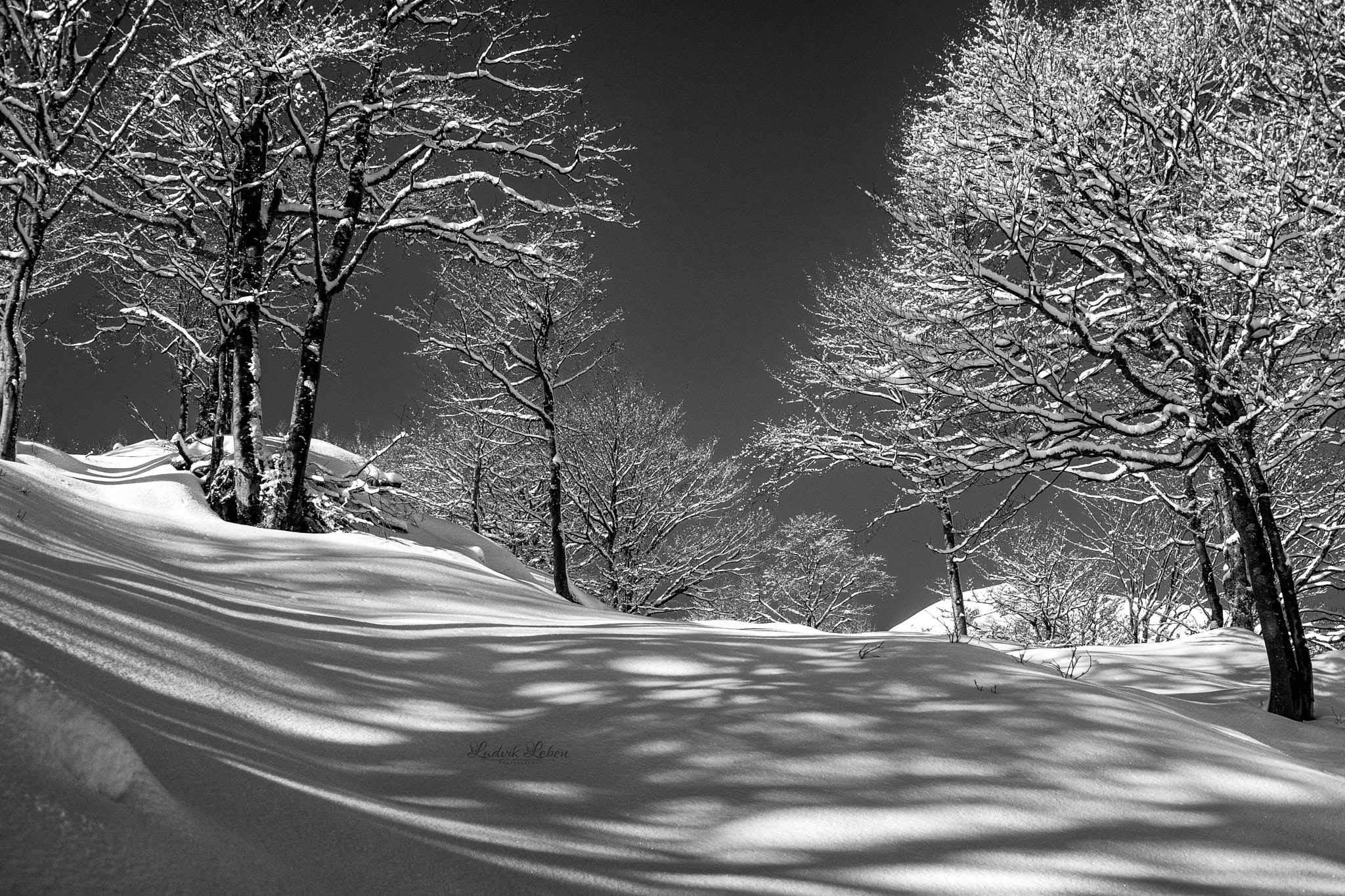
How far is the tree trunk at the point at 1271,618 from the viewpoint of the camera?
5879 millimetres

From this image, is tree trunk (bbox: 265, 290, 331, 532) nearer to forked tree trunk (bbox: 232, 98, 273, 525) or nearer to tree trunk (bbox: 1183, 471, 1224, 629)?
forked tree trunk (bbox: 232, 98, 273, 525)

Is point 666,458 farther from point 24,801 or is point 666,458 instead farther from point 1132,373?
point 24,801

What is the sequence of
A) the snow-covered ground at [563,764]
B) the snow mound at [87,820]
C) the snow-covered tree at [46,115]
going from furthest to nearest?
the snow-covered tree at [46,115], the snow-covered ground at [563,764], the snow mound at [87,820]

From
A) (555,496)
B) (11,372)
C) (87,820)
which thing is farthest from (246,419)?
(87,820)

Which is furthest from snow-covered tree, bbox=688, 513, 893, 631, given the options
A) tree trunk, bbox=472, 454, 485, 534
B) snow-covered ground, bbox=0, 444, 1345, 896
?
snow-covered ground, bbox=0, 444, 1345, 896

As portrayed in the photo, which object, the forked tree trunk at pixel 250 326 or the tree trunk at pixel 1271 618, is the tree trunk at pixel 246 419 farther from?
the tree trunk at pixel 1271 618

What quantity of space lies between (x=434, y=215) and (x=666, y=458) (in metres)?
12.2

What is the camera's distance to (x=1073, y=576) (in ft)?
71.0

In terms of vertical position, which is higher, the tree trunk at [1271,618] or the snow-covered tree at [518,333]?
the snow-covered tree at [518,333]

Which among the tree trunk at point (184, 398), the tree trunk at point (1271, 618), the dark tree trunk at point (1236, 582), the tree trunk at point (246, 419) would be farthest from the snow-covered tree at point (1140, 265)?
the tree trunk at point (184, 398)

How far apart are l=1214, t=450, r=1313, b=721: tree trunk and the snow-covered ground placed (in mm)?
1746

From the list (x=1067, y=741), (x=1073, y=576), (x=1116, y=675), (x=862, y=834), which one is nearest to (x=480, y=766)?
(x=862, y=834)

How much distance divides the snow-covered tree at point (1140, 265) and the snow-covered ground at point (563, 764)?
8.65 ft

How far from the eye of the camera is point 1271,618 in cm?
596
